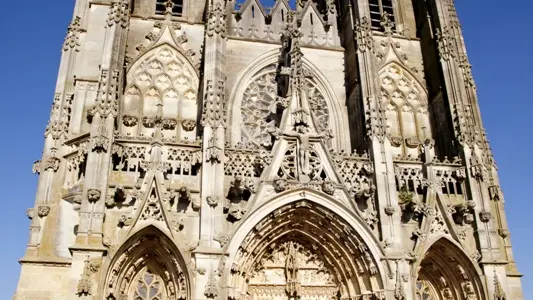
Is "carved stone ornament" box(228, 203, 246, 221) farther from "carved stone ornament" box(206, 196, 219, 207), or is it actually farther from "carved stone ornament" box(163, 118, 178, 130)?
"carved stone ornament" box(163, 118, 178, 130)

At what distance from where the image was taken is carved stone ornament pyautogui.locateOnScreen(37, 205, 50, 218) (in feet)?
41.6

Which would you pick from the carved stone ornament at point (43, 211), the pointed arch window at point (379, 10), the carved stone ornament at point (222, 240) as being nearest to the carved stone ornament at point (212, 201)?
the carved stone ornament at point (222, 240)

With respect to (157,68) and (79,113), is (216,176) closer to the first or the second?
(79,113)

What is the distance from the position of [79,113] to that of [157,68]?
10.6 feet

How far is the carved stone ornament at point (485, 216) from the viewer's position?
1376cm

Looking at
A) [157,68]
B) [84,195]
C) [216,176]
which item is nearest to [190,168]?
[216,176]

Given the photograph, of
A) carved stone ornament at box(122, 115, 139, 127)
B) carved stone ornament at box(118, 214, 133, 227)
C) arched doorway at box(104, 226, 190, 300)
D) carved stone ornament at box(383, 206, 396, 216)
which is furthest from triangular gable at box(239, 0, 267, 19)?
arched doorway at box(104, 226, 190, 300)

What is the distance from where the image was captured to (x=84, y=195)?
39.4 feet

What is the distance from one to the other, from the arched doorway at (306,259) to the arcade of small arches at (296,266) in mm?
20

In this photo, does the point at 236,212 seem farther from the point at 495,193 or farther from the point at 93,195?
the point at 495,193

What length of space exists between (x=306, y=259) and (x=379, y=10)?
10018mm

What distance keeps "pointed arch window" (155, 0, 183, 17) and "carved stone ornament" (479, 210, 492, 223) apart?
36.3 feet

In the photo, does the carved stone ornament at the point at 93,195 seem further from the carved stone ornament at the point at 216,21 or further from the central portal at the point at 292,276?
the carved stone ornament at the point at 216,21

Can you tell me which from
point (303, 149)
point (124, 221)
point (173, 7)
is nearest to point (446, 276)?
point (303, 149)
